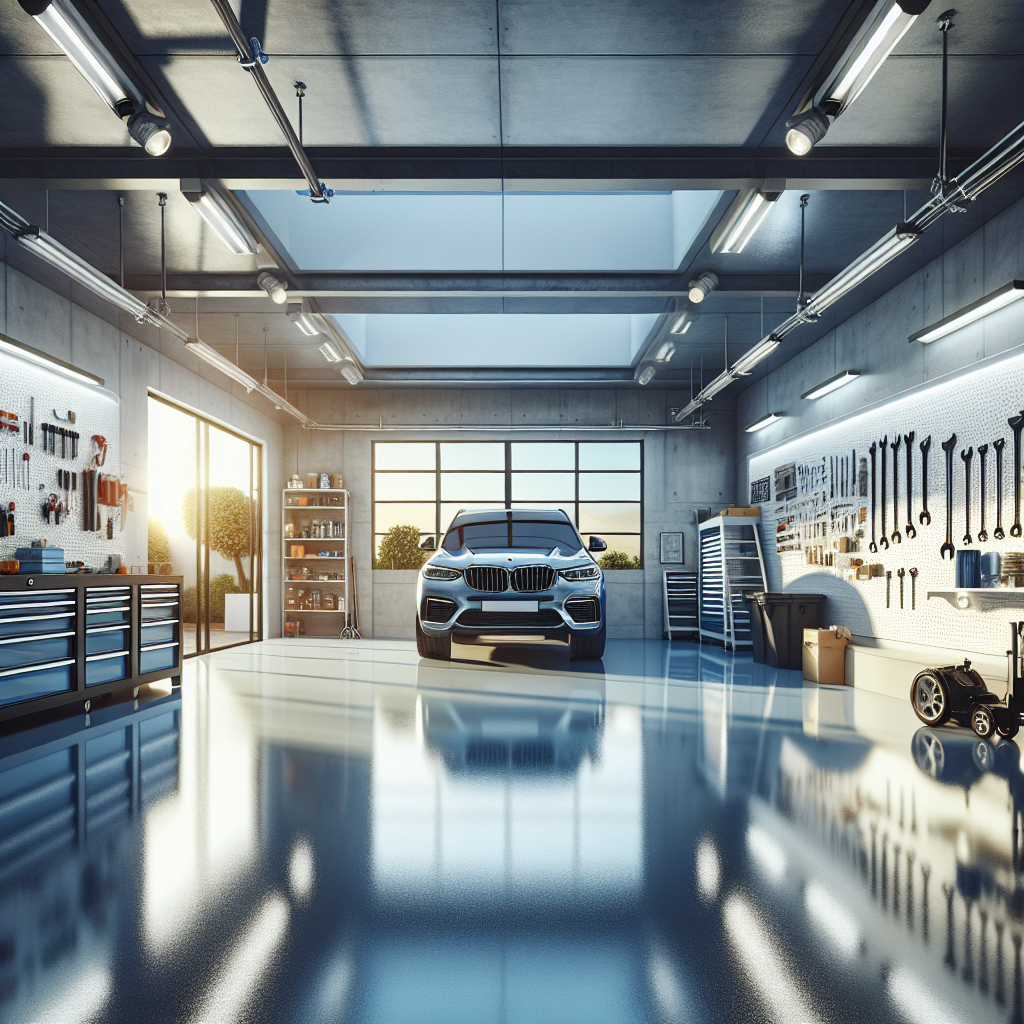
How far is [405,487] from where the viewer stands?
1297 cm

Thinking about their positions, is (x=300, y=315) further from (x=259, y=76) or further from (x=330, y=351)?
(x=259, y=76)

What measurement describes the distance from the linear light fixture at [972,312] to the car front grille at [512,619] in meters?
3.83

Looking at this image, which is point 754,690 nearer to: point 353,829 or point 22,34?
point 353,829

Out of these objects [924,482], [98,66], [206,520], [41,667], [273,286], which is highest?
[273,286]

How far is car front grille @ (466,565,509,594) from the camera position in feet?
24.3

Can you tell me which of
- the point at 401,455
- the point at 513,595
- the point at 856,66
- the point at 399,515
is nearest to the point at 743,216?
the point at 856,66

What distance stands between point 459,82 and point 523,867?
12.2 feet

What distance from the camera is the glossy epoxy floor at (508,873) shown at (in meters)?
1.66

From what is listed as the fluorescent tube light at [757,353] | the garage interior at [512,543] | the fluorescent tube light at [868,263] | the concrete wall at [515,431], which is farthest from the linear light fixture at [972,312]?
the concrete wall at [515,431]

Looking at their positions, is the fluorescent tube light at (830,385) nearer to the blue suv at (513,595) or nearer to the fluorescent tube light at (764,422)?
the fluorescent tube light at (764,422)

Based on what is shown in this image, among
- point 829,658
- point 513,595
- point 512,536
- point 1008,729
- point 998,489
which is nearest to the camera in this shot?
point 1008,729

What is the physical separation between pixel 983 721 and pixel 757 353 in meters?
4.15

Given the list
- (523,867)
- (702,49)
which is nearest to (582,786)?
(523,867)

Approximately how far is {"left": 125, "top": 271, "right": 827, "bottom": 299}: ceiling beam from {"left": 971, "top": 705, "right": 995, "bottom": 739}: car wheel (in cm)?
400
